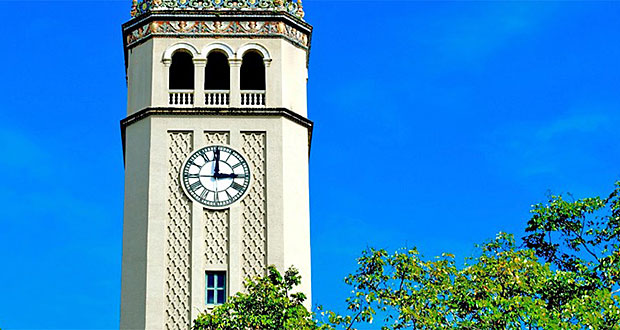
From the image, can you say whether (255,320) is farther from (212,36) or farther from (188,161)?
(212,36)

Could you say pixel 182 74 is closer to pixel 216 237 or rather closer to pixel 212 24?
pixel 212 24

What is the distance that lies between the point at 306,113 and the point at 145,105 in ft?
17.5

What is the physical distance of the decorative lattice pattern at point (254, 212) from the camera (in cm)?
4603

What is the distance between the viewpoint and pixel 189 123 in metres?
47.7

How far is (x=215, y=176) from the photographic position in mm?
47031

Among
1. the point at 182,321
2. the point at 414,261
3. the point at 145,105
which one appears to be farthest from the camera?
the point at 145,105

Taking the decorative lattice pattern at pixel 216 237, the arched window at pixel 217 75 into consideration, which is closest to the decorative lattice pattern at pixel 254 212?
the decorative lattice pattern at pixel 216 237

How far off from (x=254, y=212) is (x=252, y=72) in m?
6.01

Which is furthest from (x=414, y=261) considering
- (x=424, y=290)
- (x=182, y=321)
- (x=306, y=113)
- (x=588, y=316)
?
(x=306, y=113)

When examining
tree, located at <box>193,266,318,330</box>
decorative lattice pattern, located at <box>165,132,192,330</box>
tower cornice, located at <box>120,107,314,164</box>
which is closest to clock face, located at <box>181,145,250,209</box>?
decorative lattice pattern, located at <box>165,132,192,330</box>

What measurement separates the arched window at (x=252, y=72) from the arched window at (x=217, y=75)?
57 cm

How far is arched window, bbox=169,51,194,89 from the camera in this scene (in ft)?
165

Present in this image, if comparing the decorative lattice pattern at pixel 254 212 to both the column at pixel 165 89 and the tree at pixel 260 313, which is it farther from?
the tree at pixel 260 313

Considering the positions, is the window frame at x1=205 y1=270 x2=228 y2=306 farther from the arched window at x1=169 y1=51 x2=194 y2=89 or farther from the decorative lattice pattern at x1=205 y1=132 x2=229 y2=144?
the arched window at x1=169 y1=51 x2=194 y2=89
